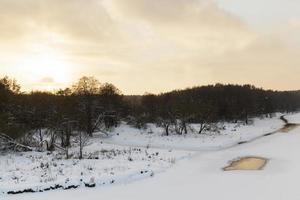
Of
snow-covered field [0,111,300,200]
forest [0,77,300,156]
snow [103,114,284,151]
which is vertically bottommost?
snow-covered field [0,111,300,200]

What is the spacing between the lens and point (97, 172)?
25453 mm

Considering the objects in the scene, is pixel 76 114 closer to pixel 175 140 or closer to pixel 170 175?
pixel 175 140

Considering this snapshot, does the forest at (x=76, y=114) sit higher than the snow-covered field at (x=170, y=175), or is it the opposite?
the forest at (x=76, y=114)

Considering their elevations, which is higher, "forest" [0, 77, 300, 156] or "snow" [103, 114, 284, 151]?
"forest" [0, 77, 300, 156]

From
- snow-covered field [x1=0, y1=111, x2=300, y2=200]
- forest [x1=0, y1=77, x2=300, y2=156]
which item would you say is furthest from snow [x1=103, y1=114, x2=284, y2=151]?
snow-covered field [x1=0, y1=111, x2=300, y2=200]

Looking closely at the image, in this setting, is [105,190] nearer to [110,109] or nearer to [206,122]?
[206,122]

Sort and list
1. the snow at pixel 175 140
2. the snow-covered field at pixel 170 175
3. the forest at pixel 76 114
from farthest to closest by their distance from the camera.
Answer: the snow at pixel 175 140, the forest at pixel 76 114, the snow-covered field at pixel 170 175

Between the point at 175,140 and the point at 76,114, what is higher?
the point at 76,114

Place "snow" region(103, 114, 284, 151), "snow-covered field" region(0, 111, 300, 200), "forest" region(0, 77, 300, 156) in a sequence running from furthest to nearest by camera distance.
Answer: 1. "snow" region(103, 114, 284, 151)
2. "forest" region(0, 77, 300, 156)
3. "snow-covered field" region(0, 111, 300, 200)

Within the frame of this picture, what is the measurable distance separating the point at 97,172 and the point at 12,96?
23.3 metres

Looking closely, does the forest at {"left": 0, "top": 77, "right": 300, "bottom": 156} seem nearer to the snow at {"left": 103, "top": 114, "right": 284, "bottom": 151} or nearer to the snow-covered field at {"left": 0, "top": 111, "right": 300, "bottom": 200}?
the snow at {"left": 103, "top": 114, "right": 284, "bottom": 151}

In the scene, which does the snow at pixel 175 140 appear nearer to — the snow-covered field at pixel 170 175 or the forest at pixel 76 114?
the forest at pixel 76 114

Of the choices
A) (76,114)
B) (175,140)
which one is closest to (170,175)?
(175,140)

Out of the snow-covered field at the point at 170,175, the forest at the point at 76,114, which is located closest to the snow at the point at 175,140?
the forest at the point at 76,114
